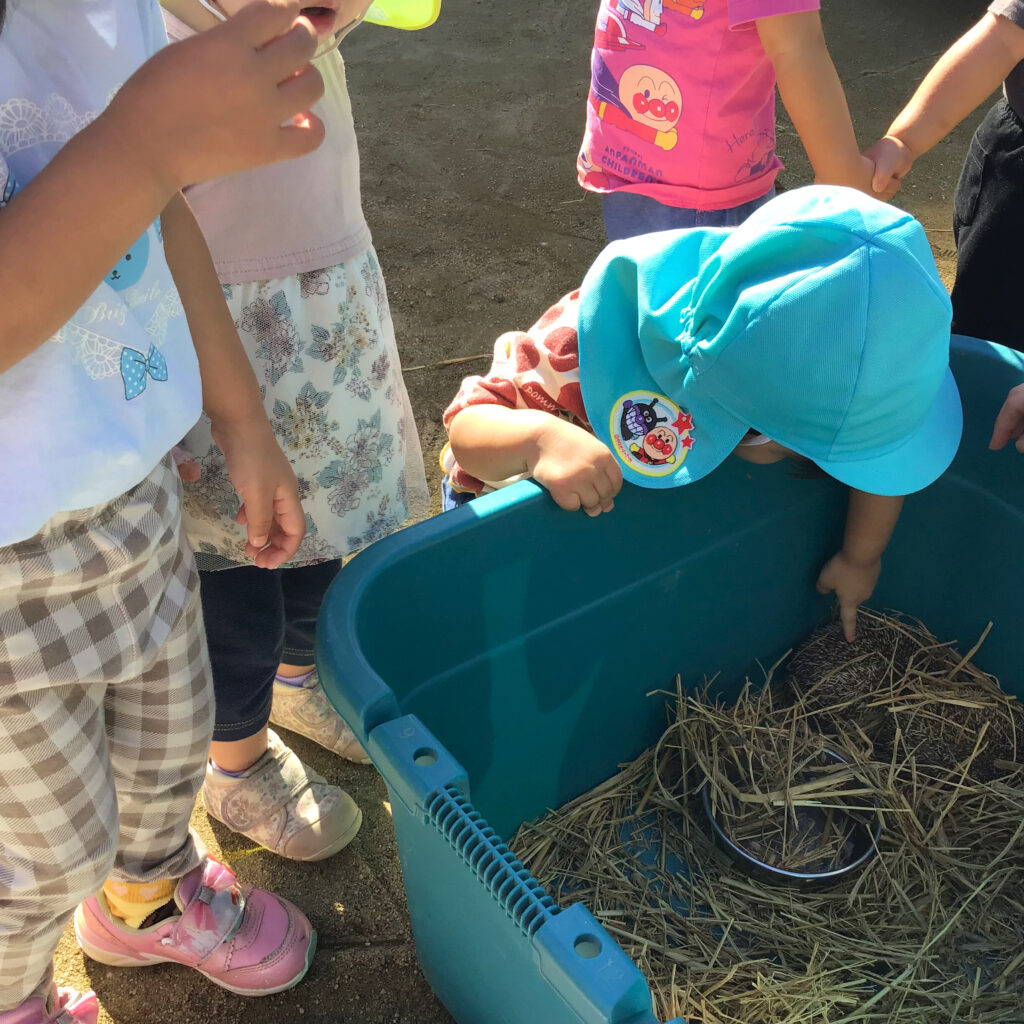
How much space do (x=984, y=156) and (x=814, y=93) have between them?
0.27 meters

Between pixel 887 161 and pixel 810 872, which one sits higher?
pixel 887 161

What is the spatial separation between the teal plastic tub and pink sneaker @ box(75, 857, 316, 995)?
16 centimetres

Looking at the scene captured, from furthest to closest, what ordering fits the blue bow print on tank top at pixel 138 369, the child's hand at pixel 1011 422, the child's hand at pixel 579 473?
the child's hand at pixel 1011 422
the child's hand at pixel 579 473
the blue bow print on tank top at pixel 138 369

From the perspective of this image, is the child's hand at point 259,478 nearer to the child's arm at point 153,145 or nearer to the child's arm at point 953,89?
the child's arm at point 153,145

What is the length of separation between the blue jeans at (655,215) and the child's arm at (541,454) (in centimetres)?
56

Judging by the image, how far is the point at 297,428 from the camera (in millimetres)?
1088

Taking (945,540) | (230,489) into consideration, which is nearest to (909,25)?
(945,540)

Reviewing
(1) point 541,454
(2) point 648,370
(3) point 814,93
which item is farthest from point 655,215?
(1) point 541,454

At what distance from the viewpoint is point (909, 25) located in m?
3.39

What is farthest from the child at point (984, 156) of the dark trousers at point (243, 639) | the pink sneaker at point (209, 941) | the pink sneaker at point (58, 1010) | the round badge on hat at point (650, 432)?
the pink sneaker at point (58, 1010)

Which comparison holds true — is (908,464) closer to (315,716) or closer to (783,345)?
(783,345)

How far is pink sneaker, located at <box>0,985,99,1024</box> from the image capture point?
39.2 inches

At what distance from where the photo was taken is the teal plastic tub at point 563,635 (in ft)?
2.60

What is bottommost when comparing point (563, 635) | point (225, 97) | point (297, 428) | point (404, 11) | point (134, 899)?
point (134, 899)
